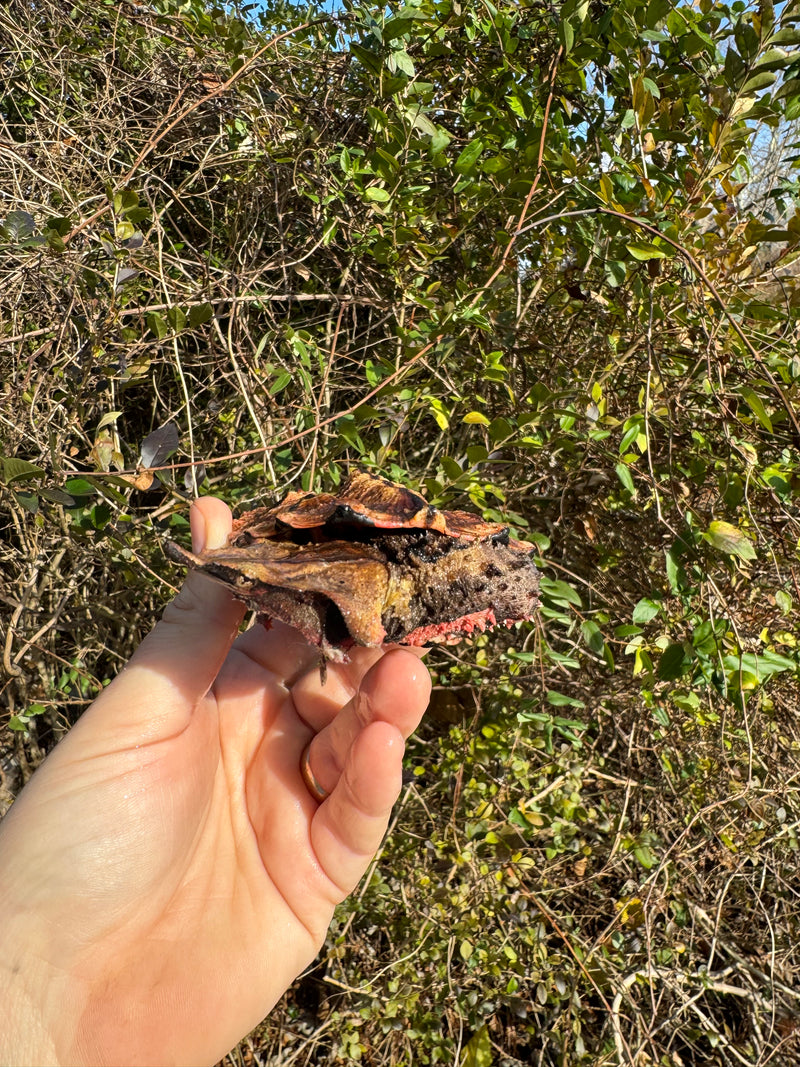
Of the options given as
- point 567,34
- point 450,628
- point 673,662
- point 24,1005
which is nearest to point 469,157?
point 567,34

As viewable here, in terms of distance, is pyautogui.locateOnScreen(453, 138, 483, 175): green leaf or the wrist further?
pyautogui.locateOnScreen(453, 138, 483, 175): green leaf

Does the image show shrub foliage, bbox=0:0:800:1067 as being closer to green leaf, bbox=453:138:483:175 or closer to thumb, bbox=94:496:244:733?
green leaf, bbox=453:138:483:175

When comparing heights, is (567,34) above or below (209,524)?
above

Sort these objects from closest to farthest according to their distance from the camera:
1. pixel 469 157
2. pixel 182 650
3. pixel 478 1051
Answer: pixel 182 650 < pixel 469 157 < pixel 478 1051

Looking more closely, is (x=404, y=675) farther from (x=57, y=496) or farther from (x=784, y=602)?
(x=784, y=602)

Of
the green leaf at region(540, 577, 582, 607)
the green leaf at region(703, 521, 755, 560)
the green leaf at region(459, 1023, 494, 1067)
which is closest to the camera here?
the green leaf at region(703, 521, 755, 560)

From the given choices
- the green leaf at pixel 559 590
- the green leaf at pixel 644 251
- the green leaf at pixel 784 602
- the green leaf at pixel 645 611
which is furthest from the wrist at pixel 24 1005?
the green leaf at pixel 644 251

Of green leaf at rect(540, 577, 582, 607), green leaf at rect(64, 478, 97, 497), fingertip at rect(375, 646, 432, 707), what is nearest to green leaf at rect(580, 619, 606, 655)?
green leaf at rect(540, 577, 582, 607)
